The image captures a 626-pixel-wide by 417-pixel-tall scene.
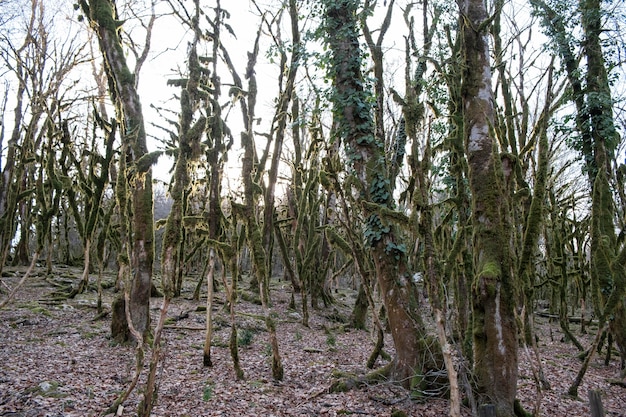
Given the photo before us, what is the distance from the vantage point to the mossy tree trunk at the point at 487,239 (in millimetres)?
5449

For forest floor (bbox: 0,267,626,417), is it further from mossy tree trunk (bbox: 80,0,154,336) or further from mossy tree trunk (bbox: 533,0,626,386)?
mossy tree trunk (bbox: 533,0,626,386)

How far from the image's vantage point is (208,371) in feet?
26.4

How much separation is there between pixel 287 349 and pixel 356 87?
6.36 metres

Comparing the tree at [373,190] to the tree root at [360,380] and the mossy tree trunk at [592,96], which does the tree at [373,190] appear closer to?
the tree root at [360,380]

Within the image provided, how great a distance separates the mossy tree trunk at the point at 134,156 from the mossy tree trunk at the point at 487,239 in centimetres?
629

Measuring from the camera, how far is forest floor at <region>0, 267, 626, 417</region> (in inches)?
248

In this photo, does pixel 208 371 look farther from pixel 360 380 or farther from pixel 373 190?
pixel 373 190

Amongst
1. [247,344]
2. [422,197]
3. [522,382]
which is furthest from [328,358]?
[422,197]

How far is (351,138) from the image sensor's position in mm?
7453

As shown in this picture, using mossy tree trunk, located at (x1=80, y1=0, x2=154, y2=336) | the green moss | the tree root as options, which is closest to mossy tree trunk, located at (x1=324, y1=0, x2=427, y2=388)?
the tree root

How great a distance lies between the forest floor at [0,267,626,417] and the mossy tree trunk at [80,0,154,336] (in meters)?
1.23

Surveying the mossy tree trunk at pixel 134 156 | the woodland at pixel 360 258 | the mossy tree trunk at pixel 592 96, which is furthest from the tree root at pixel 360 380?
the mossy tree trunk at pixel 592 96

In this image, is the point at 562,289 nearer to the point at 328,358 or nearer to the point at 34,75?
the point at 328,358

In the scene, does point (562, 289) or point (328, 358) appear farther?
point (562, 289)
